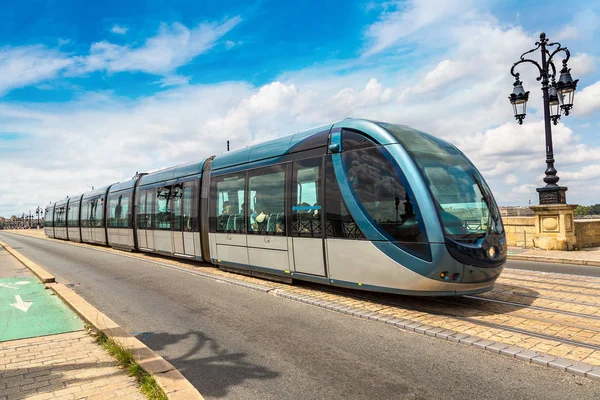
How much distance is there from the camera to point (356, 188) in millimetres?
6887

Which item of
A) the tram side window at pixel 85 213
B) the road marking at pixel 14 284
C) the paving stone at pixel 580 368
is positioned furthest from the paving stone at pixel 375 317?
the tram side window at pixel 85 213

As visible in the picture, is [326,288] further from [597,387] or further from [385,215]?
[597,387]

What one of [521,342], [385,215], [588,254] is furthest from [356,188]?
[588,254]

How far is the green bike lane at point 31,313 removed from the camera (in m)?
5.92

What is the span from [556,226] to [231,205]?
39.7 ft

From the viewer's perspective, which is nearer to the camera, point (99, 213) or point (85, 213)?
point (99, 213)

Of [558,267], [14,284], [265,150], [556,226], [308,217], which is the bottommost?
[558,267]

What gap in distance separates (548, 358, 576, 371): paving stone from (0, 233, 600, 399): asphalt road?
8 cm

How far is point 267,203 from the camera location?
886cm

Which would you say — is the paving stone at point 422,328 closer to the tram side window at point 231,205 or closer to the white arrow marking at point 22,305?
the tram side window at point 231,205

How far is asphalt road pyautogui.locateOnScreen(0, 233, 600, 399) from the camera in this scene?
3.76m

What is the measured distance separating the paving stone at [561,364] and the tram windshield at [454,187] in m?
2.15

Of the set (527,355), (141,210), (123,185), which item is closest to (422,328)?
Result: (527,355)

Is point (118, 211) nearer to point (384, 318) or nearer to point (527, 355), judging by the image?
point (384, 318)
